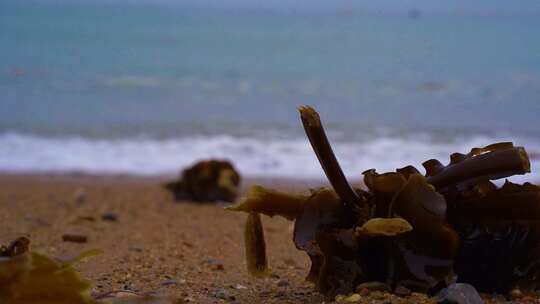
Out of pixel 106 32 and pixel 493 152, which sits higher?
pixel 106 32

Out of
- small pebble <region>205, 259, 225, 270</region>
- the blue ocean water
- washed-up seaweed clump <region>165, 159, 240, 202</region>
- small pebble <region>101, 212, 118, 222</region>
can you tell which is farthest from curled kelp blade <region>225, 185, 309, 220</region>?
the blue ocean water

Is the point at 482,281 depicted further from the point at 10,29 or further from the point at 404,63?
the point at 10,29

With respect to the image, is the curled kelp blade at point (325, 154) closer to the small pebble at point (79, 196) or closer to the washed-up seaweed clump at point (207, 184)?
the washed-up seaweed clump at point (207, 184)

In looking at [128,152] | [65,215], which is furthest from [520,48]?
[65,215]

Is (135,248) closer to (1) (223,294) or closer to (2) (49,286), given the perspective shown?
(1) (223,294)

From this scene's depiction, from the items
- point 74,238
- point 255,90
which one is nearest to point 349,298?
point 74,238

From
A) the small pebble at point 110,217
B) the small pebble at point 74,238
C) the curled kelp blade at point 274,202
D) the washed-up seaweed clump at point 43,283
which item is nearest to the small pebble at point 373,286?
the curled kelp blade at point 274,202
